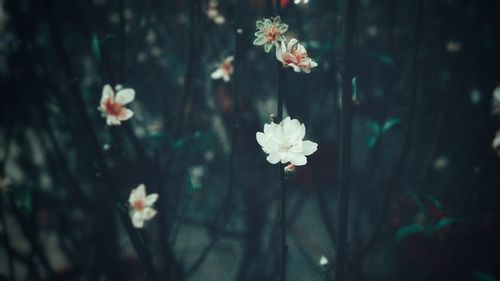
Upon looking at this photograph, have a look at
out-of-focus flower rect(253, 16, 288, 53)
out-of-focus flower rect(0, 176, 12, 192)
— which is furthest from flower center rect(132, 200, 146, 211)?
out-of-focus flower rect(0, 176, 12, 192)

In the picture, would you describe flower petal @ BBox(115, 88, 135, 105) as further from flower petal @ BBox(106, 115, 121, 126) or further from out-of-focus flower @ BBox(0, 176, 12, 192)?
out-of-focus flower @ BBox(0, 176, 12, 192)

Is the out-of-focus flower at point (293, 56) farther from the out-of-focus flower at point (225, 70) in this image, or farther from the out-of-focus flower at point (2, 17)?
the out-of-focus flower at point (2, 17)

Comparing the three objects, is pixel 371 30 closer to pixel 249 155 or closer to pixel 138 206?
pixel 249 155

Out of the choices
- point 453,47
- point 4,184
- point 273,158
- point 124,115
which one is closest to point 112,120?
point 124,115

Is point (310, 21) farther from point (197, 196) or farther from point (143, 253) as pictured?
point (143, 253)

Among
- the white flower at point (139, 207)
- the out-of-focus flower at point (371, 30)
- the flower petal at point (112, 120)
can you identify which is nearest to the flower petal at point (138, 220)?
the white flower at point (139, 207)
